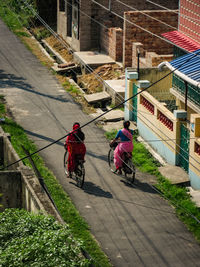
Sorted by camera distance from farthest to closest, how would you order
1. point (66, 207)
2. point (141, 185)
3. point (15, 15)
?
point (15, 15), point (141, 185), point (66, 207)

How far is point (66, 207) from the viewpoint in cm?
1479

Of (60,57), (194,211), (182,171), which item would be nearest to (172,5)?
(60,57)

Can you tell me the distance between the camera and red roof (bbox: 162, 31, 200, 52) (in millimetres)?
17969

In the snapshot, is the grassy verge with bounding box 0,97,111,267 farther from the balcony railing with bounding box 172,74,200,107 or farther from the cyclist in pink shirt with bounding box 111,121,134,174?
A: the balcony railing with bounding box 172,74,200,107

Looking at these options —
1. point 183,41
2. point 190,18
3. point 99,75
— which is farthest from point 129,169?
point 99,75

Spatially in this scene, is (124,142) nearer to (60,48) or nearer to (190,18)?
(190,18)

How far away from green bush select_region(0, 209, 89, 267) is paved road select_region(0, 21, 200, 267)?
114 inches

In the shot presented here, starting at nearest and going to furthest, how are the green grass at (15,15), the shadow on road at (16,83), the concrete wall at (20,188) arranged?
the concrete wall at (20,188), the shadow on road at (16,83), the green grass at (15,15)

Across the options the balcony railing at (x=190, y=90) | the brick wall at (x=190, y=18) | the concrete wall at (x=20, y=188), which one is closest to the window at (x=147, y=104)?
the balcony railing at (x=190, y=90)

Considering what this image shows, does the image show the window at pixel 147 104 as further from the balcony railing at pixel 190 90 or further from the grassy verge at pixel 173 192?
the grassy verge at pixel 173 192

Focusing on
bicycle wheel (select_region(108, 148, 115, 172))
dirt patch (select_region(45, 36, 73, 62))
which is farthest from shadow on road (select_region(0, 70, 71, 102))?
bicycle wheel (select_region(108, 148, 115, 172))

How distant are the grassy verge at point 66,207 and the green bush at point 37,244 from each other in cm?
65

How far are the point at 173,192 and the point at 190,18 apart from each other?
5289 millimetres

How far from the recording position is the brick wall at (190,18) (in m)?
18.0
